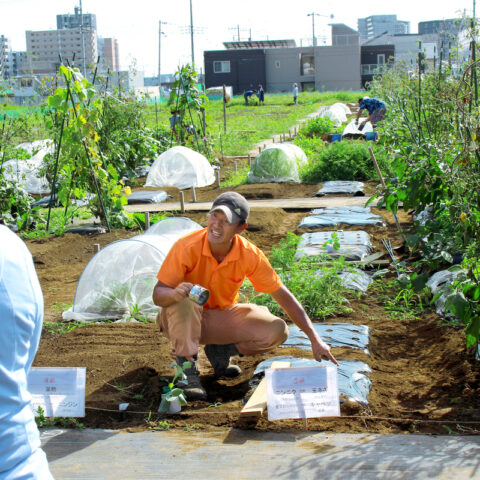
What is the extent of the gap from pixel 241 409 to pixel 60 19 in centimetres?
16432

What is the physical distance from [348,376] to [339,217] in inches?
201

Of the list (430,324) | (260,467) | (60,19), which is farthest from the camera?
(60,19)

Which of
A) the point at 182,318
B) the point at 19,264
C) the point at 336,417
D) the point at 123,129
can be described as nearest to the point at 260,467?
the point at 336,417

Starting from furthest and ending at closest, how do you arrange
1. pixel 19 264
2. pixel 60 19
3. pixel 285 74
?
1. pixel 60 19
2. pixel 285 74
3. pixel 19 264

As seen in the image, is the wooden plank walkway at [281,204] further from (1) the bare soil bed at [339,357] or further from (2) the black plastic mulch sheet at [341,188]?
(1) the bare soil bed at [339,357]

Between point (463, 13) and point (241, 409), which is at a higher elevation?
point (463, 13)

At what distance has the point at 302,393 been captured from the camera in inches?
126

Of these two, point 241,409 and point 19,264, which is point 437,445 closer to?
point 241,409

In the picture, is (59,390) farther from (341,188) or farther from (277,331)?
(341,188)

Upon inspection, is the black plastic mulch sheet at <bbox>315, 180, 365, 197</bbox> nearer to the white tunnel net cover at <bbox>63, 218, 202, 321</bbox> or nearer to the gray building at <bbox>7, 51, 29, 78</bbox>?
the gray building at <bbox>7, 51, 29, 78</bbox>

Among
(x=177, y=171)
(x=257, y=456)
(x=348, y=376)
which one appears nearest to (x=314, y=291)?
(x=348, y=376)

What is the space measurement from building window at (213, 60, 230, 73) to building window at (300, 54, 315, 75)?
262 inches

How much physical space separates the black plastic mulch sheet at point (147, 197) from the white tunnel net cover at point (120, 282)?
19.1 feet

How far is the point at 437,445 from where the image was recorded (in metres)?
3.03
